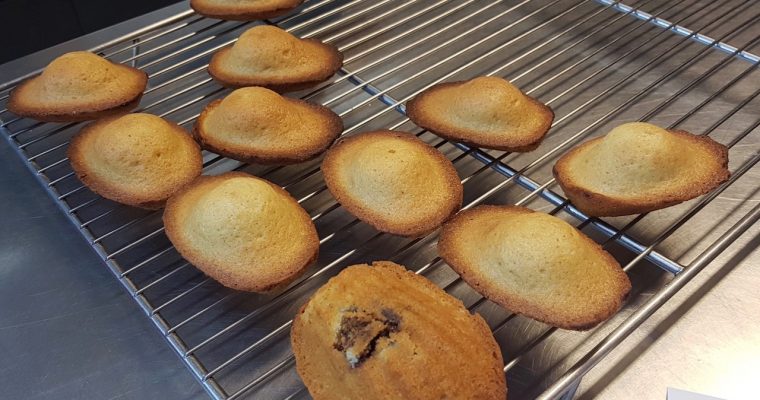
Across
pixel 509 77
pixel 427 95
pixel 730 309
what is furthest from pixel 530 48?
pixel 730 309

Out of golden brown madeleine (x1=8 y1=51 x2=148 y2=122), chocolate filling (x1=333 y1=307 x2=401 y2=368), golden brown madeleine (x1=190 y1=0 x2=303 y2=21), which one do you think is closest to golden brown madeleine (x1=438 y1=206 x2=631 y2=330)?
chocolate filling (x1=333 y1=307 x2=401 y2=368)

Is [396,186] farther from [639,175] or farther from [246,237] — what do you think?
[639,175]

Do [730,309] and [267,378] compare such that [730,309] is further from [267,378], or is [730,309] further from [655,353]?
[267,378]

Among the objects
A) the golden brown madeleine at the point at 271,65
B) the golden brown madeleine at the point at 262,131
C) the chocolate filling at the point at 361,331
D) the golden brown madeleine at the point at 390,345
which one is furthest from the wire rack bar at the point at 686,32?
the chocolate filling at the point at 361,331

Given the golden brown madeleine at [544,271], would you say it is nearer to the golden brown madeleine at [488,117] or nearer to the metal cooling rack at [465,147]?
the metal cooling rack at [465,147]

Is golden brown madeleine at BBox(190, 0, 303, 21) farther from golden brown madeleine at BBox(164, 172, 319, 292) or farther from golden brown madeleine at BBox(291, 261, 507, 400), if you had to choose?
golden brown madeleine at BBox(291, 261, 507, 400)

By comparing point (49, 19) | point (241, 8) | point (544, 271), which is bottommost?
point (49, 19)

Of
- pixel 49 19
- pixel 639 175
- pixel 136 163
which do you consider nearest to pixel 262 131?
pixel 136 163
